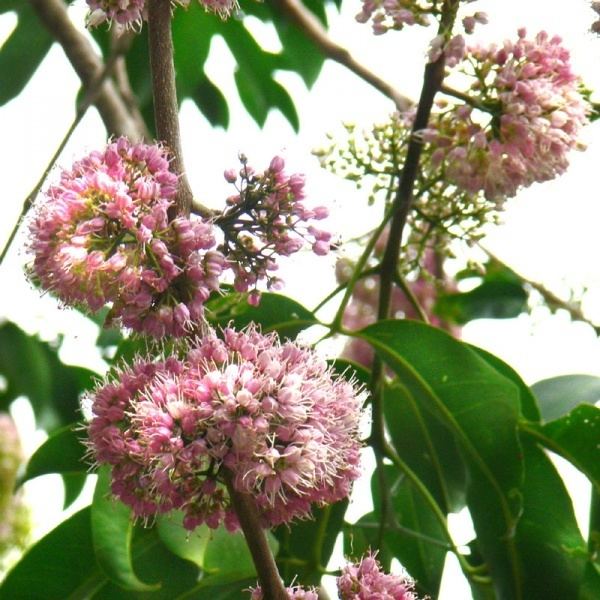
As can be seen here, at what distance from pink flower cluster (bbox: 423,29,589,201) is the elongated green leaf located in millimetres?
231

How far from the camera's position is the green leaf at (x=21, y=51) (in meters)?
2.54

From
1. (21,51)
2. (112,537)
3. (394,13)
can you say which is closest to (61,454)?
(112,537)

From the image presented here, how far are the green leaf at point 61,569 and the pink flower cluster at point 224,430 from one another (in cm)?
44

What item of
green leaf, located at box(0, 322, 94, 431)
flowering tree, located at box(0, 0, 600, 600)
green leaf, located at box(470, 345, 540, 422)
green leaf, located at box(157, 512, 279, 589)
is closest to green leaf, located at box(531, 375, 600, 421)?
flowering tree, located at box(0, 0, 600, 600)

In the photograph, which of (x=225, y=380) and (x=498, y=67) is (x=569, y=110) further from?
(x=225, y=380)

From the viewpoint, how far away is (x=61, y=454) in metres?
1.68

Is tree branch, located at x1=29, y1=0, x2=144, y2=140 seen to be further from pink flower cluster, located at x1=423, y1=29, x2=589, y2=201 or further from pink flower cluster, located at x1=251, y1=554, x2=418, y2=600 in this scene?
pink flower cluster, located at x1=251, y1=554, x2=418, y2=600

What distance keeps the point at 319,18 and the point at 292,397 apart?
1.70m

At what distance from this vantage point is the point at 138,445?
46.3 inches

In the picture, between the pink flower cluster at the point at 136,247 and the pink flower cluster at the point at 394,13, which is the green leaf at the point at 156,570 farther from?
the pink flower cluster at the point at 394,13

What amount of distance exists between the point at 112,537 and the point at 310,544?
0.30 metres

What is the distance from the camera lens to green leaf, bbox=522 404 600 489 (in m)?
1.47

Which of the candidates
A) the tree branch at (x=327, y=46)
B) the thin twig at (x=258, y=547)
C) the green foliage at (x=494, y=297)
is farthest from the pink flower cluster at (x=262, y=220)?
the green foliage at (x=494, y=297)

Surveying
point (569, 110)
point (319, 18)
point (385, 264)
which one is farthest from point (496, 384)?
point (319, 18)
